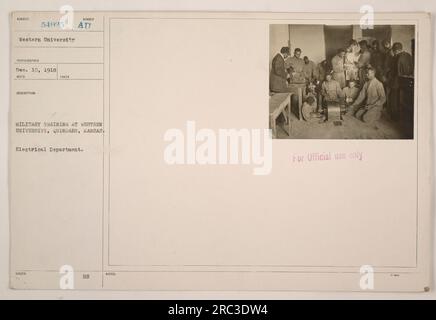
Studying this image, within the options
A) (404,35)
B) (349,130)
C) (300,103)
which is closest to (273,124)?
(300,103)

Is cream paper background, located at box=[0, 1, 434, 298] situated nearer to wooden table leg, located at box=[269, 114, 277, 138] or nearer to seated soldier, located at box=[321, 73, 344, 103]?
wooden table leg, located at box=[269, 114, 277, 138]

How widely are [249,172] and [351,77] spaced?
400 millimetres

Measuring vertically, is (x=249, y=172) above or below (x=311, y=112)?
below

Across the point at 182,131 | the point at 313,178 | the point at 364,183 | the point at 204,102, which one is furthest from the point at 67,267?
the point at 364,183

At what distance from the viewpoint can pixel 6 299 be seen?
127 cm

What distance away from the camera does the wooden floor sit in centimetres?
124

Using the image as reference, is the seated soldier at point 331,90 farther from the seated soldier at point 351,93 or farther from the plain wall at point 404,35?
the plain wall at point 404,35

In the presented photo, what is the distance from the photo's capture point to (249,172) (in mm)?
1250

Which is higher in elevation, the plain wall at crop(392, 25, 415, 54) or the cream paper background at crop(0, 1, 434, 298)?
the plain wall at crop(392, 25, 415, 54)

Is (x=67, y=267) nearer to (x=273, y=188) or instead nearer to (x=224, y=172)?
(x=224, y=172)

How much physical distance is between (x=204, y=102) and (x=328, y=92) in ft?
1.18

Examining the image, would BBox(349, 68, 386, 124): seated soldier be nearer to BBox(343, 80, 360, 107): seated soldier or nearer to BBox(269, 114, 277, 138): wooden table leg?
BBox(343, 80, 360, 107): seated soldier

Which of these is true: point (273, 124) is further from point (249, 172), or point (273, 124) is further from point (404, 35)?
point (404, 35)

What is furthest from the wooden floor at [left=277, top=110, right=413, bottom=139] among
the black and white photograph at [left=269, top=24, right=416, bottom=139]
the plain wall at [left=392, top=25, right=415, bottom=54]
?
the plain wall at [left=392, top=25, right=415, bottom=54]
